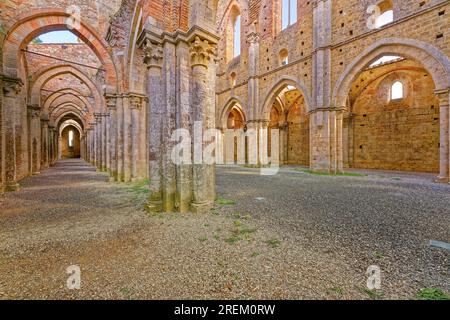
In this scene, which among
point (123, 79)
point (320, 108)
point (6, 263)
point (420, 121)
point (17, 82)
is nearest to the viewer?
point (6, 263)

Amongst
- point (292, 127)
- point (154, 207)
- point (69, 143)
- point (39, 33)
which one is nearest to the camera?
point (154, 207)

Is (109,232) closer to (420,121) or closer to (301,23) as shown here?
(301,23)

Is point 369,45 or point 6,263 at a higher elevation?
point 369,45

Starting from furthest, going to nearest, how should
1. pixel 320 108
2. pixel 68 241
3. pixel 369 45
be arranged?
pixel 320 108 < pixel 369 45 < pixel 68 241

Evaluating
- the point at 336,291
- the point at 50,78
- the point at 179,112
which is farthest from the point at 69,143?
the point at 336,291

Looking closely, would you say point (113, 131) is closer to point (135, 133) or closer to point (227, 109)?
point (135, 133)

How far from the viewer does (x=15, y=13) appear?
7828 mm

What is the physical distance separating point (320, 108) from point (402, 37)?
15.3 feet

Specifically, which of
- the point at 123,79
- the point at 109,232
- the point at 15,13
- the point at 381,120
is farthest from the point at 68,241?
the point at 381,120

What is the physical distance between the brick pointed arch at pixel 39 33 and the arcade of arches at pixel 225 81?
43mm

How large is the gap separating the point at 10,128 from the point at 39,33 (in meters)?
4.94

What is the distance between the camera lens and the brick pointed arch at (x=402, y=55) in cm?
829

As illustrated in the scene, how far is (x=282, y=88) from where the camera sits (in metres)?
15.7

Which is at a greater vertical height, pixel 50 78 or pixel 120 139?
pixel 50 78
